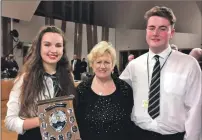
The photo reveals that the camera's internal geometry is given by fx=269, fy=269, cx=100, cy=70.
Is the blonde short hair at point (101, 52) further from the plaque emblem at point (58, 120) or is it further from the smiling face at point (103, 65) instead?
the plaque emblem at point (58, 120)

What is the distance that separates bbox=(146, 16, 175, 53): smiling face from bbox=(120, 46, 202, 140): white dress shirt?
0.10m

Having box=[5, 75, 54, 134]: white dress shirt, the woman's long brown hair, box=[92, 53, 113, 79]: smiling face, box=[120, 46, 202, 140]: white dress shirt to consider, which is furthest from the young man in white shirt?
box=[5, 75, 54, 134]: white dress shirt

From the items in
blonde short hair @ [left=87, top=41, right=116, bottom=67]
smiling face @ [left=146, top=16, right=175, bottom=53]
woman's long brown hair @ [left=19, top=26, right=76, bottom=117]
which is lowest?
woman's long brown hair @ [left=19, top=26, right=76, bottom=117]

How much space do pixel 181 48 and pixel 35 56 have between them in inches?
420

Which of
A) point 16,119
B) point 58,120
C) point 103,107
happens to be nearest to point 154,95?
point 103,107

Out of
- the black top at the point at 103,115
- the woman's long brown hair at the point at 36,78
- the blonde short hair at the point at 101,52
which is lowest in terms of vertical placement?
the black top at the point at 103,115

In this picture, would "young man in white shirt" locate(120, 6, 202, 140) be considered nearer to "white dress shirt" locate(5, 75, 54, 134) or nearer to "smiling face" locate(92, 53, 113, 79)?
"smiling face" locate(92, 53, 113, 79)

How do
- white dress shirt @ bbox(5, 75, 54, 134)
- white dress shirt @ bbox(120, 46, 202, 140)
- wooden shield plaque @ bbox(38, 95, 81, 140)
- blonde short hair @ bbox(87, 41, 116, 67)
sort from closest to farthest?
wooden shield plaque @ bbox(38, 95, 81, 140), white dress shirt @ bbox(5, 75, 54, 134), white dress shirt @ bbox(120, 46, 202, 140), blonde short hair @ bbox(87, 41, 116, 67)

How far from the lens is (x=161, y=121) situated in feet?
5.30

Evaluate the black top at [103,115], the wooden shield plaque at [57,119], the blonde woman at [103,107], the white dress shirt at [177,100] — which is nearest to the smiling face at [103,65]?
the blonde woman at [103,107]

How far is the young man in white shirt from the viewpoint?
159cm

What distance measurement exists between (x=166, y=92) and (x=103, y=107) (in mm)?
395

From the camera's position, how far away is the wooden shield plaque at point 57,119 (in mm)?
1277

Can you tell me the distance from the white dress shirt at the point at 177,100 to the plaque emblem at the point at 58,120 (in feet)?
1.87
